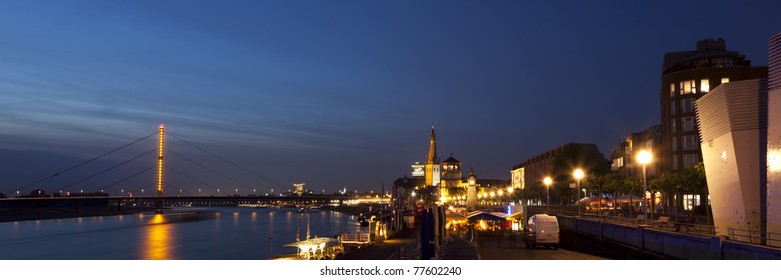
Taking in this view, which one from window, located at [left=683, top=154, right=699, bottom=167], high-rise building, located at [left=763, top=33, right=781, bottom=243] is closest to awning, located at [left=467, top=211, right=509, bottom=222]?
high-rise building, located at [left=763, top=33, right=781, bottom=243]

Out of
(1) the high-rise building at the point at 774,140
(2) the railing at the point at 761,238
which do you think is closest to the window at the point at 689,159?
(2) the railing at the point at 761,238

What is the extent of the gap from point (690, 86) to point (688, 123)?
4.37 metres

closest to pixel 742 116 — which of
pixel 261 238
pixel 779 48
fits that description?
pixel 779 48

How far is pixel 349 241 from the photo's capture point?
60.3 m

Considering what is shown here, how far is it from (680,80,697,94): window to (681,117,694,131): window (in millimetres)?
3172

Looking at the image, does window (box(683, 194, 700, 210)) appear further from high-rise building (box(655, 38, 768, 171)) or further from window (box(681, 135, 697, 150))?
window (box(681, 135, 697, 150))

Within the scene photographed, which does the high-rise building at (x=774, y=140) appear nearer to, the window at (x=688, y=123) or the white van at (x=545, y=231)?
the white van at (x=545, y=231)

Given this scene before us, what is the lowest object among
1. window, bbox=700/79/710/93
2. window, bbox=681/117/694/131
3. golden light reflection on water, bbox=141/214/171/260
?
golden light reflection on water, bbox=141/214/171/260

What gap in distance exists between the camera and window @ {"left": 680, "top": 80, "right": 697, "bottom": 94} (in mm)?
78438

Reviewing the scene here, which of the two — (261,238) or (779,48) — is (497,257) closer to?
(779,48)

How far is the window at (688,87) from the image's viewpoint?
7844 cm

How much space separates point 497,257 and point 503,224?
27321 millimetres

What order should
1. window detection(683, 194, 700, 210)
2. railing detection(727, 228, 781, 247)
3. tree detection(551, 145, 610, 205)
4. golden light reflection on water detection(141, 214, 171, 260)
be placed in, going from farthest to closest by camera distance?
tree detection(551, 145, 610, 205) < golden light reflection on water detection(141, 214, 171, 260) < window detection(683, 194, 700, 210) < railing detection(727, 228, 781, 247)
